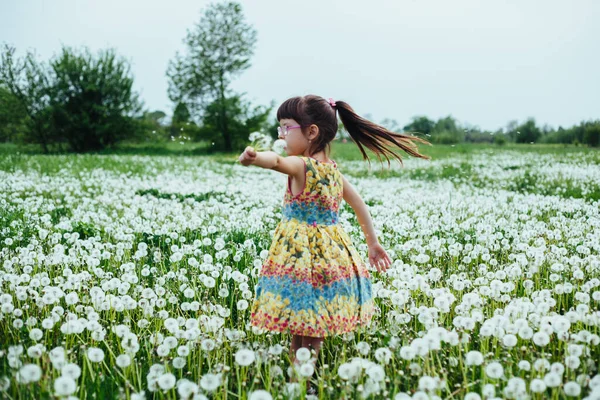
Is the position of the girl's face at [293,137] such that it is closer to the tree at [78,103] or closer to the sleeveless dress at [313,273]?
the sleeveless dress at [313,273]

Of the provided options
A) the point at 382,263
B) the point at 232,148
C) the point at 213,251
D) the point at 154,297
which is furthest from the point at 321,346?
the point at 232,148

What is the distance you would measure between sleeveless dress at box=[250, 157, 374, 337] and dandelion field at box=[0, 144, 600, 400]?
0.60 ft

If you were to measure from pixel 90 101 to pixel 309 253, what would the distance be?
37909mm

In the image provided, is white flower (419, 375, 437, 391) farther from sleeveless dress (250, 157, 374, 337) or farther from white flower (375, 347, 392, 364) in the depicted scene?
sleeveless dress (250, 157, 374, 337)

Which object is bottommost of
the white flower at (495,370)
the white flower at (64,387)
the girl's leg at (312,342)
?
the girl's leg at (312,342)

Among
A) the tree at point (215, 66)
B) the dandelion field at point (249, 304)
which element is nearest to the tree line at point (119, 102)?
the tree at point (215, 66)

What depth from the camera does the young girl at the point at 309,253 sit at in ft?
10.8

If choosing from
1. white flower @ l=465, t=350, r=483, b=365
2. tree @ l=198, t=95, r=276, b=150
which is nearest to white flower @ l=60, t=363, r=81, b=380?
white flower @ l=465, t=350, r=483, b=365

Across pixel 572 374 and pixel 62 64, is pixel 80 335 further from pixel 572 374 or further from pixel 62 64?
pixel 62 64

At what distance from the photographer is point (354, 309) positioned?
3475 mm

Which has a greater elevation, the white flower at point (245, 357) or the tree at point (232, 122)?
the tree at point (232, 122)

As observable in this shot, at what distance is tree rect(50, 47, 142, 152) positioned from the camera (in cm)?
3641

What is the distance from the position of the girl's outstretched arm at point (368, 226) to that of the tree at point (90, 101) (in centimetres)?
3592

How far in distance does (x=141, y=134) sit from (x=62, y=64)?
7.03 meters
